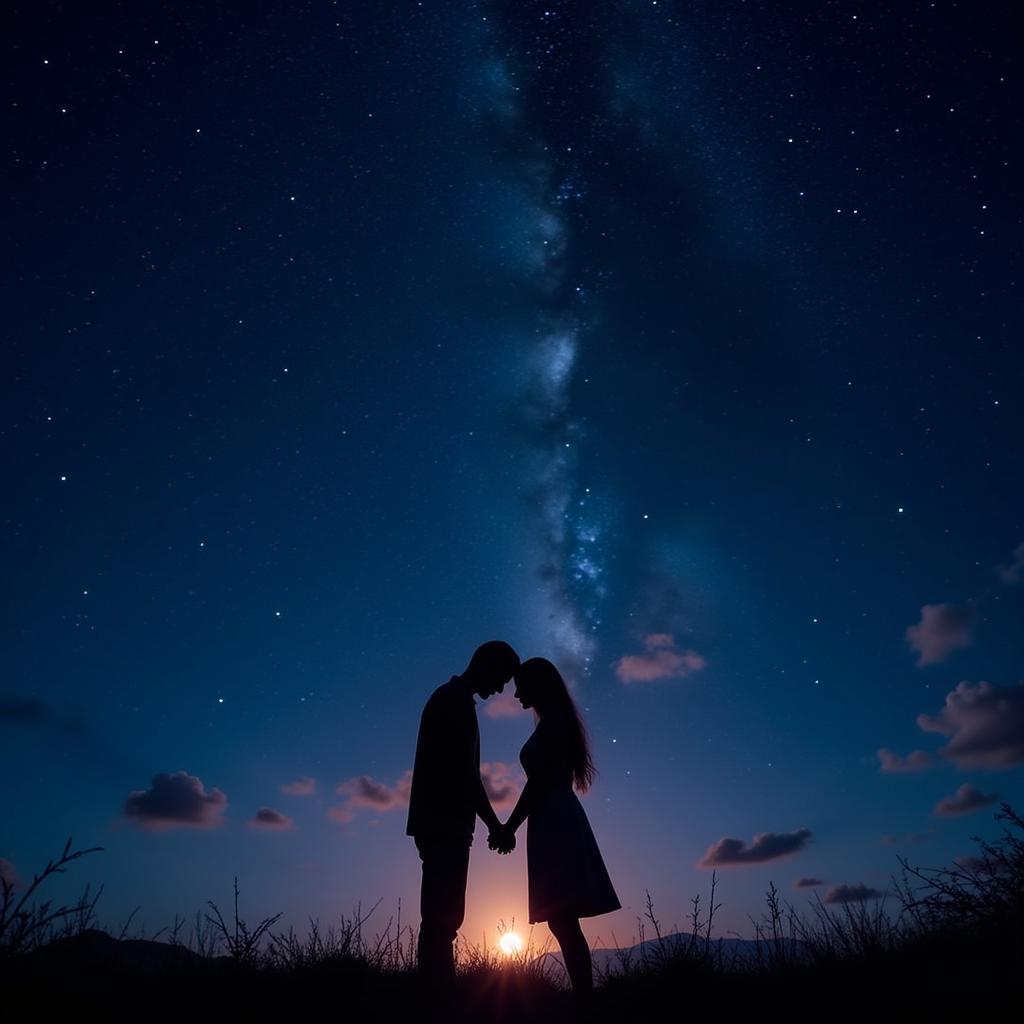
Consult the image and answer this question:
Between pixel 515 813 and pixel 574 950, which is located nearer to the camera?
pixel 574 950

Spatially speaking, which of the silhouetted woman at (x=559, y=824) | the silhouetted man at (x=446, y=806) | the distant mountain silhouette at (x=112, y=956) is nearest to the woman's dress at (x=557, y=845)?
the silhouetted woman at (x=559, y=824)

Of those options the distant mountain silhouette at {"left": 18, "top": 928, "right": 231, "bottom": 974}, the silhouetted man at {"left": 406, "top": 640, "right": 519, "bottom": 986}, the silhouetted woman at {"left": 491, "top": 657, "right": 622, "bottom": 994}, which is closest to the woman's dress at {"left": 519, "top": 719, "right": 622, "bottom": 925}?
the silhouetted woman at {"left": 491, "top": 657, "right": 622, "bottom": 994}

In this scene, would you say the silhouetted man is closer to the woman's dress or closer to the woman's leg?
the woman's dress

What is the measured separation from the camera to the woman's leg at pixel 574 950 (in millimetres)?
4828

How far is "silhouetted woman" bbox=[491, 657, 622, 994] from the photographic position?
4949mm

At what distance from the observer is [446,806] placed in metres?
5.11

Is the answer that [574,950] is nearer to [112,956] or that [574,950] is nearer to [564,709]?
[564,709]

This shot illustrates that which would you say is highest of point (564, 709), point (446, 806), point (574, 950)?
point (564, 709)

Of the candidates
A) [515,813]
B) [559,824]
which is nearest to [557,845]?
[559,824]

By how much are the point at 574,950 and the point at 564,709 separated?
1656mm

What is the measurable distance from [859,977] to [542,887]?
2.18 meters

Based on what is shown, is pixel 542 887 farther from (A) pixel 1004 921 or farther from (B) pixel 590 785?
(A) pixel 1004 921

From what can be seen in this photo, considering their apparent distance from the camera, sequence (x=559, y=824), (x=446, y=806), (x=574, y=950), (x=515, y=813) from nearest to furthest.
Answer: (x=574, y=950) < (x=446, y=806) < (x=559, y=824) < (x=515, y=813)

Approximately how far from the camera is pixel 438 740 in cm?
534
